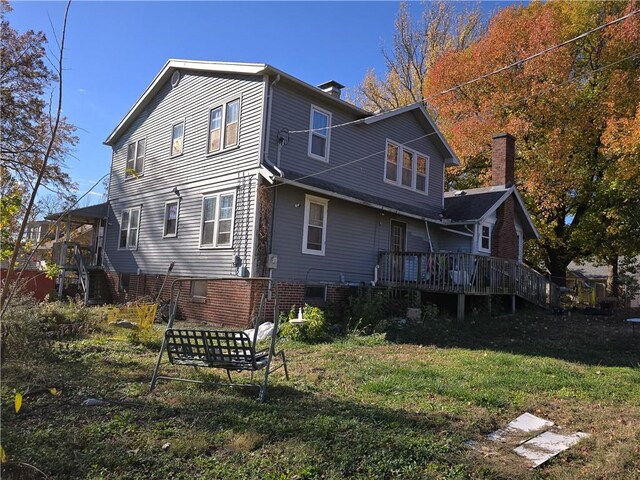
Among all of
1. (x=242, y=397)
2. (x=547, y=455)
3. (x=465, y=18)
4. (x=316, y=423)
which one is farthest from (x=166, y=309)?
(x=465, y=18)

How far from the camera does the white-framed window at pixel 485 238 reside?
1741cm

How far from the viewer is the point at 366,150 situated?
15586 millimetres

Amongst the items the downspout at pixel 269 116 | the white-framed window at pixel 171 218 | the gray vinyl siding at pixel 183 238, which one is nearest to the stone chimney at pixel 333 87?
the downspout at pixel 269 116

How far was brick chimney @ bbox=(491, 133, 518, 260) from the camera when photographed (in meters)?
18.3

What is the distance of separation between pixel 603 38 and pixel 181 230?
66.3 ft

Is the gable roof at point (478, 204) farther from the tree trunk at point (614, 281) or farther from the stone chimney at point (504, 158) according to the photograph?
the tree trunk at point (614, 281)

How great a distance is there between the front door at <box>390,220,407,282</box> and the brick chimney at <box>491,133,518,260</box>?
3.91 metres

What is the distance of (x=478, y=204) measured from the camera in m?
18.0

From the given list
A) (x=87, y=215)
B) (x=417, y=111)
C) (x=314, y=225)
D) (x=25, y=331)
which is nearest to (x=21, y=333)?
(x=25, y=331)

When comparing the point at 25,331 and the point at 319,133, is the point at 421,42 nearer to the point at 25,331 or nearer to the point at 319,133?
the point at 319,133

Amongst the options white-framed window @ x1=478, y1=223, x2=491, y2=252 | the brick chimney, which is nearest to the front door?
white-framed window @ x1=478, y1=223, x2=491, y2=252

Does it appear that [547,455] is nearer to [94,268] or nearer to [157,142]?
[157,142]

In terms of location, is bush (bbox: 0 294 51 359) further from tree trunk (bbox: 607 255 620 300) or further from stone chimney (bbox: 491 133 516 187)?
tree trunk (bbox: 607 255 620 300)

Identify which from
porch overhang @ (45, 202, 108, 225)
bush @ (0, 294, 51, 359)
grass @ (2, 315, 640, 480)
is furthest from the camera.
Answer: porch overhang @ (45, 202, 108, 225)
